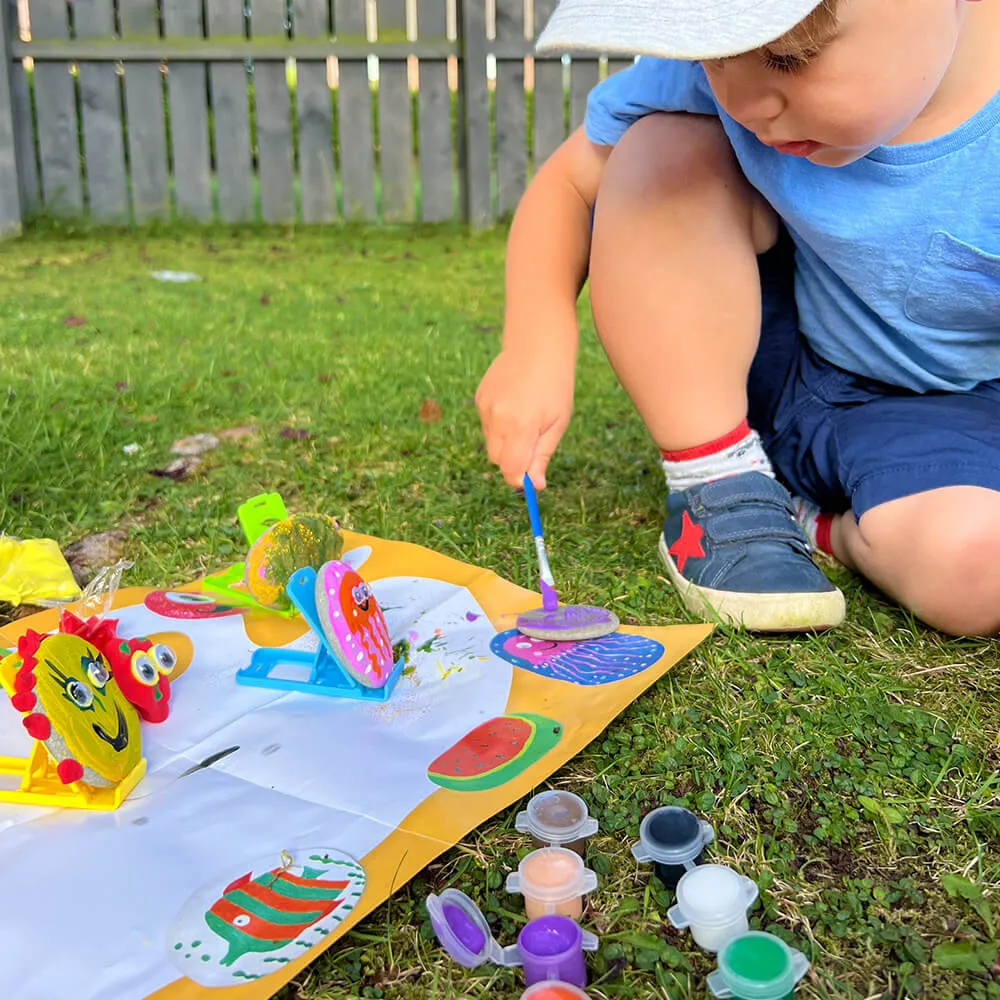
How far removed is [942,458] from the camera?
47.2 inches

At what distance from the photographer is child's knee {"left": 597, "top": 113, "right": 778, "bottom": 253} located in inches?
48.8

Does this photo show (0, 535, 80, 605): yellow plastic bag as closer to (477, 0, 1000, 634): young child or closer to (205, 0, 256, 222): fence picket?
(477, 0, 1000, 634): young child

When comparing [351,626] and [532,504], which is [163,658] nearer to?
[351,626]

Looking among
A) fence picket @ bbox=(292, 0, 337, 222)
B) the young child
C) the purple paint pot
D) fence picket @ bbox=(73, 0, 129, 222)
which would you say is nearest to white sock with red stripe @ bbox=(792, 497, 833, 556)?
the young child

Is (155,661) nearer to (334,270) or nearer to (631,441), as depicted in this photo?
(631,441)

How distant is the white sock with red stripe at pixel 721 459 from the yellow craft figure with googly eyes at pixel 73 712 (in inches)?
27.3

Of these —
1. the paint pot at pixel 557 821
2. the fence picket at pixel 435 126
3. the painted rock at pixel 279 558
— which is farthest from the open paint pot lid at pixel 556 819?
the fence picket at pixel 435 126

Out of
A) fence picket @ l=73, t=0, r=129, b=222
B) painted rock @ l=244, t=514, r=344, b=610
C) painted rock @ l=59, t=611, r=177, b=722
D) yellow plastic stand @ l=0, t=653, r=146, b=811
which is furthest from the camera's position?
fence picket @ l=73, t=0, r=129, b=222

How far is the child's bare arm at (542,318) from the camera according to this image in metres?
1.17

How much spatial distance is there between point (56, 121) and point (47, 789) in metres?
4.33

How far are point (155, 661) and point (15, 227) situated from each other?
402 centimetres

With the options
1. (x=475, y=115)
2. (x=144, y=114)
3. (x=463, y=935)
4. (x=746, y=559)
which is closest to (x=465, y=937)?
(x=463, y=935)

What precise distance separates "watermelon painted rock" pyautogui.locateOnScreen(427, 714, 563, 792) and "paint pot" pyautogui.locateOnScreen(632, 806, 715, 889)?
5.7 inches

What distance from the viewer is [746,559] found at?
3.91ft
